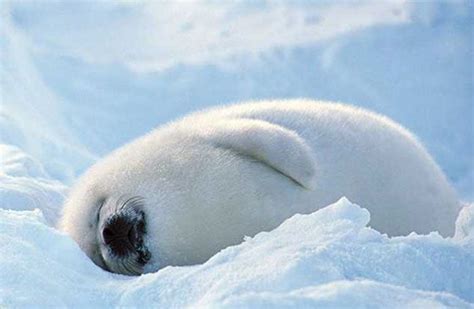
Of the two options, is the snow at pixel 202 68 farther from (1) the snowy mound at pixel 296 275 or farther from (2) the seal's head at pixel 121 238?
(1) the snowy mound at pixel 296 275

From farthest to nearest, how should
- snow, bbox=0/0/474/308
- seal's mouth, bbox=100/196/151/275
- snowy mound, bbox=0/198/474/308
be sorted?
snow, bbox=0/0/474/308
seal's mouth, bbox=100/196/151/275
snowy mound, bbox=0/198/474/308

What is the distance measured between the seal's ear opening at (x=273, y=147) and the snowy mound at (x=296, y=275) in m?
0.71

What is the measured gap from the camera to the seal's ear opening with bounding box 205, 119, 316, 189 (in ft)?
11.5

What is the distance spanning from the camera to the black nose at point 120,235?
327cm

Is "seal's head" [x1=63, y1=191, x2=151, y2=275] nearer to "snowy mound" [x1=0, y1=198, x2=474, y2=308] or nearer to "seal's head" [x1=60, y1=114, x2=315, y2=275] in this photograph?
"seal's head" [x1=60, y1=114, x2=315, y2=275]

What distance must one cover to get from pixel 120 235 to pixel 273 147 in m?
0.70

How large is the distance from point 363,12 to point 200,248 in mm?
6225

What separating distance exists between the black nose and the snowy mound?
40 centimetres

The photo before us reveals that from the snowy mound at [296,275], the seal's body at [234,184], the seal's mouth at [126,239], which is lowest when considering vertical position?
the snowy mound at [296,275]

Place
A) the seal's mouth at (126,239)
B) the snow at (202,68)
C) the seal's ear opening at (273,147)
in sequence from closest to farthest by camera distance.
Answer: the seal's mouth at (126,239)
the seal's ear opening at (273,147)
the snow at (202,68)

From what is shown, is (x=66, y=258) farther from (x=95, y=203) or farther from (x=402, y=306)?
(x=402, y=306)

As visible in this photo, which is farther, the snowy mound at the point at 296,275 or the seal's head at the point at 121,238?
the seal's head at the point at 121,238

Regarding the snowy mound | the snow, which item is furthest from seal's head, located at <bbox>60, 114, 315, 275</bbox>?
the snow

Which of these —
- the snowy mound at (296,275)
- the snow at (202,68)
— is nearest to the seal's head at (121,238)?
the snowy mound at (296,275)
